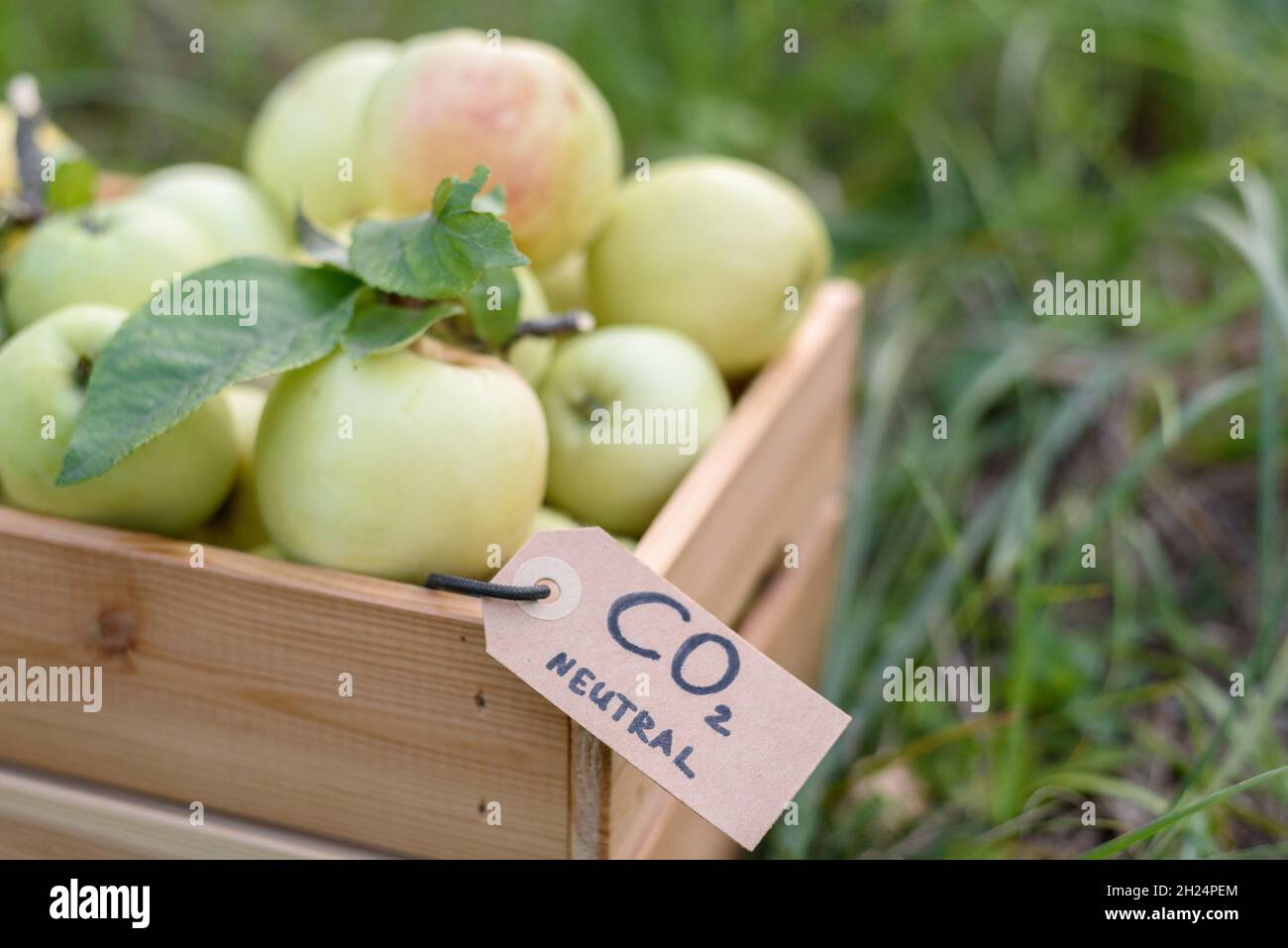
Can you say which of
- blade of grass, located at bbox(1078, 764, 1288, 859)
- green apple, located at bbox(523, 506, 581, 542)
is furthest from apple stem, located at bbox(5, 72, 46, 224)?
blade of grass, located at bbox(1078, 764, 1288, 859)

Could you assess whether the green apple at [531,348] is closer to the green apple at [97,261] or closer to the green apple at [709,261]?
the green apple at [709,261]

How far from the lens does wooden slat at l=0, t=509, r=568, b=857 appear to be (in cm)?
67

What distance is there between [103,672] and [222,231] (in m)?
0.40

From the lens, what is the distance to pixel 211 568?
27.2 inches

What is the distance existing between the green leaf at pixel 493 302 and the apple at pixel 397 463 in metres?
0.05

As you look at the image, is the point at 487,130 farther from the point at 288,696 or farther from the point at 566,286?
the point at 288,696

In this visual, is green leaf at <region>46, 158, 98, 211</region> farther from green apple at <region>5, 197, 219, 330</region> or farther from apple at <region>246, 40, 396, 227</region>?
apple at <region>246, 40, 396, 227</region>

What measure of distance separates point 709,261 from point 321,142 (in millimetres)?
338

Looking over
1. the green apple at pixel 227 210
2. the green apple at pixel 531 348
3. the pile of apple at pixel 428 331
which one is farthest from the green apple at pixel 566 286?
the green apple at pixel 227 210

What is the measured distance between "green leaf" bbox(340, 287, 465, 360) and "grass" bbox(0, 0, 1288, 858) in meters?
0.45

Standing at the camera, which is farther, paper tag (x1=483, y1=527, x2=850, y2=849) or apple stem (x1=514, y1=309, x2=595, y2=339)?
apple stem (x1=514, y1=309, x2=595, y2=339)

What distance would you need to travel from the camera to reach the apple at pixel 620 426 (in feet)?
2.71

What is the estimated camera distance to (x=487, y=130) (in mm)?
859

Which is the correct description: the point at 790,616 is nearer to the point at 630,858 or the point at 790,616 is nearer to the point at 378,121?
the point at 630,858
